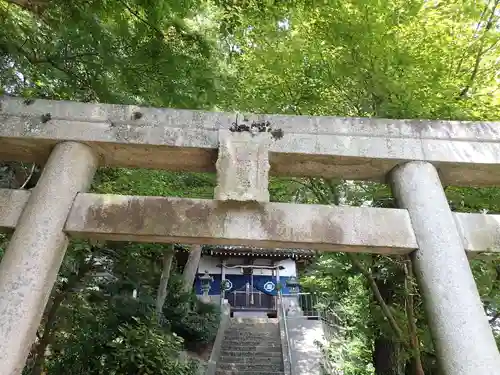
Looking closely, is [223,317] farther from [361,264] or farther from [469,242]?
[469,242]

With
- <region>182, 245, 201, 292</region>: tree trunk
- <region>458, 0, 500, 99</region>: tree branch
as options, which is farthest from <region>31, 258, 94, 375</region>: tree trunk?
<region>458, 0, 500, 99</region>: tree branch

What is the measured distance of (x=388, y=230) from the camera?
3.73 m

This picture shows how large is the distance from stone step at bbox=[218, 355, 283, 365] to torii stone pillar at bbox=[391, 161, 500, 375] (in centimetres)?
974

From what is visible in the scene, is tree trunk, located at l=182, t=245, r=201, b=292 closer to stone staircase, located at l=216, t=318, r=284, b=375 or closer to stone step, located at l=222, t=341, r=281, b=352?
stone staircase, located at l=216, t=318, r=284, b=375

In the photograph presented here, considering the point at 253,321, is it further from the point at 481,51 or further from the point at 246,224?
the point at 246,224

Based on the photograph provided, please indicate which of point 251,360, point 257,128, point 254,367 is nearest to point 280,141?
point 257,128

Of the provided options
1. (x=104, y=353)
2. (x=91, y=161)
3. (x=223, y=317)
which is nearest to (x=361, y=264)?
(x=91, y=161)

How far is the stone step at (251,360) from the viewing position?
12.3 m

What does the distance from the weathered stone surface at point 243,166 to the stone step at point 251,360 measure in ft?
32.5

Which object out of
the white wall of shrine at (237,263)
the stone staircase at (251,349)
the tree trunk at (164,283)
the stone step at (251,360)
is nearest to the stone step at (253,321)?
the stone staircase at (251,349)

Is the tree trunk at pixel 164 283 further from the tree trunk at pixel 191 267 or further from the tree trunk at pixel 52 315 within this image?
the tree trunk at pixel 191 267

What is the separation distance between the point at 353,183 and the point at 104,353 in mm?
6696

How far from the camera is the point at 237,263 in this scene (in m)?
23.4

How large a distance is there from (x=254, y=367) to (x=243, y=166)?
960cm
